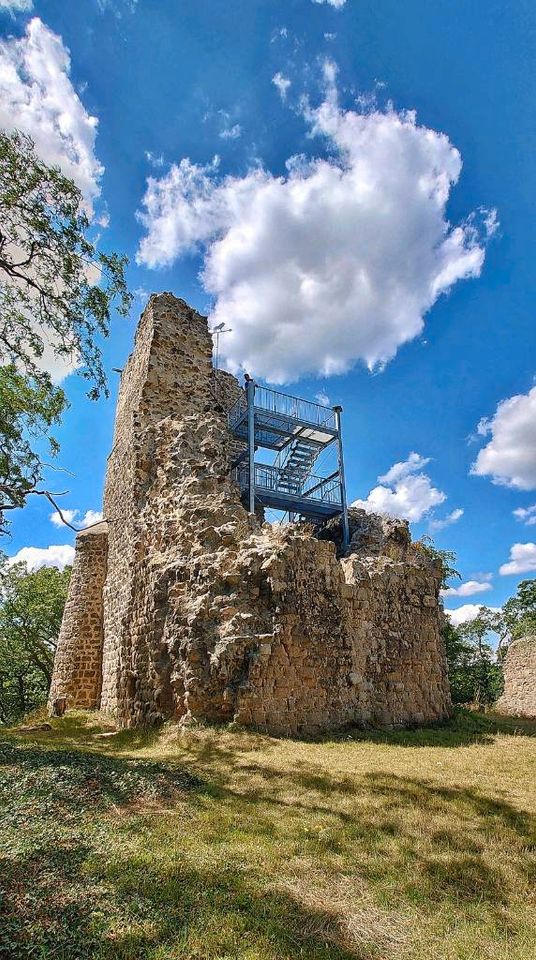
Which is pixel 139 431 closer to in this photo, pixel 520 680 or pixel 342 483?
pixel 342 483

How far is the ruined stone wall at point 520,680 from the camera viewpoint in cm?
1772

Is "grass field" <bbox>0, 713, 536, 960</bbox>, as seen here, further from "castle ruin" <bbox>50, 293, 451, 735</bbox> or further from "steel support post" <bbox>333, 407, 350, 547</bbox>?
"steel support post" <bbox>333, 407, 350, 547</bbox>

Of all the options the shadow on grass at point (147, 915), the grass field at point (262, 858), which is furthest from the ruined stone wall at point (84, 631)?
the shadow on grass at point (147, 915)

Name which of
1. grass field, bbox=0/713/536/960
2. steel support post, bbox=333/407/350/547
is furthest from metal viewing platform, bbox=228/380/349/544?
grass field, bbox=0/713/536/960

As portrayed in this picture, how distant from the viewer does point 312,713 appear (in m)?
8.50

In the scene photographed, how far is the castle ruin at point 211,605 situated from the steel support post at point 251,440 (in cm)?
322

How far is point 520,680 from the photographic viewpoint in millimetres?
18281

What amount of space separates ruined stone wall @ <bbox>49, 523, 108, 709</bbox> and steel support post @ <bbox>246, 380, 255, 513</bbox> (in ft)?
15.2

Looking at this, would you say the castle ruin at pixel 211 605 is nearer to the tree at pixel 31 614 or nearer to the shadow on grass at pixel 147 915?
the shadow on grass at pixel 147 915

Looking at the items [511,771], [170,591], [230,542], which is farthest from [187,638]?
[511,771]

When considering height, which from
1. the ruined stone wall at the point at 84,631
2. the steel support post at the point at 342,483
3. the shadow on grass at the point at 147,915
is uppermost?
the steel support post at the point at 342,483

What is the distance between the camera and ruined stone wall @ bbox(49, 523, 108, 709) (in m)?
13.0

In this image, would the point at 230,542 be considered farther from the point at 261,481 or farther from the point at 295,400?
the point at 295,400

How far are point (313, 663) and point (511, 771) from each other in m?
3.27
